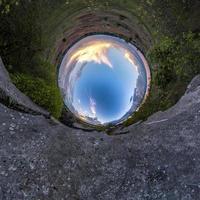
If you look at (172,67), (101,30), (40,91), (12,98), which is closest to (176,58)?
(172,67)

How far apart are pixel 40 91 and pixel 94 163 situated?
3.18 metres

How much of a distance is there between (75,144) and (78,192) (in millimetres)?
1010

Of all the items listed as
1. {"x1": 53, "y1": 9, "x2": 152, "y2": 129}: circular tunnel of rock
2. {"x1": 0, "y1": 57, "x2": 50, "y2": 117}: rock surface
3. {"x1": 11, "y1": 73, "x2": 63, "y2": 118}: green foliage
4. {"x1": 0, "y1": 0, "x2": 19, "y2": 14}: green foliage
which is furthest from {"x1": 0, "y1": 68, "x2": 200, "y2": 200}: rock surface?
{"x1": 53, "y1": 9, "x2": 152, "y2": 129}: circular tunnel of rock

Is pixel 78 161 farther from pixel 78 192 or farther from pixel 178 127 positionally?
pixel 178 127

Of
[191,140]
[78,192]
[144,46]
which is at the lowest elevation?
[78,192]

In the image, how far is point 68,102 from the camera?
488 inches

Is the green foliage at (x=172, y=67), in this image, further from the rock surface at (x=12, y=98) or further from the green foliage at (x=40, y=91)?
the rock surface at (x=12, y=98)

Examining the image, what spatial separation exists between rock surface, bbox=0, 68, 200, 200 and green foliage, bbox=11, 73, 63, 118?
5.85 feet

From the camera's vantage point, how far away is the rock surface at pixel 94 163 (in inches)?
275

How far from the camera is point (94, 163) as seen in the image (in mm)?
7473

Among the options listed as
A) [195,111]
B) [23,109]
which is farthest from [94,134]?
[195,111]

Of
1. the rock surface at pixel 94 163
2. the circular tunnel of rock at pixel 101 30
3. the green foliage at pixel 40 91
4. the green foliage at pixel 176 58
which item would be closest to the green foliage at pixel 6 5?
the green foliage at pixel 40 91

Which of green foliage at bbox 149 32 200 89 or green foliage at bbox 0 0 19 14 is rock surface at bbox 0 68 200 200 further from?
green foliage at bbox 0 0 19 14

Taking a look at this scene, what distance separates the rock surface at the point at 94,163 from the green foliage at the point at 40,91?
1784mm
